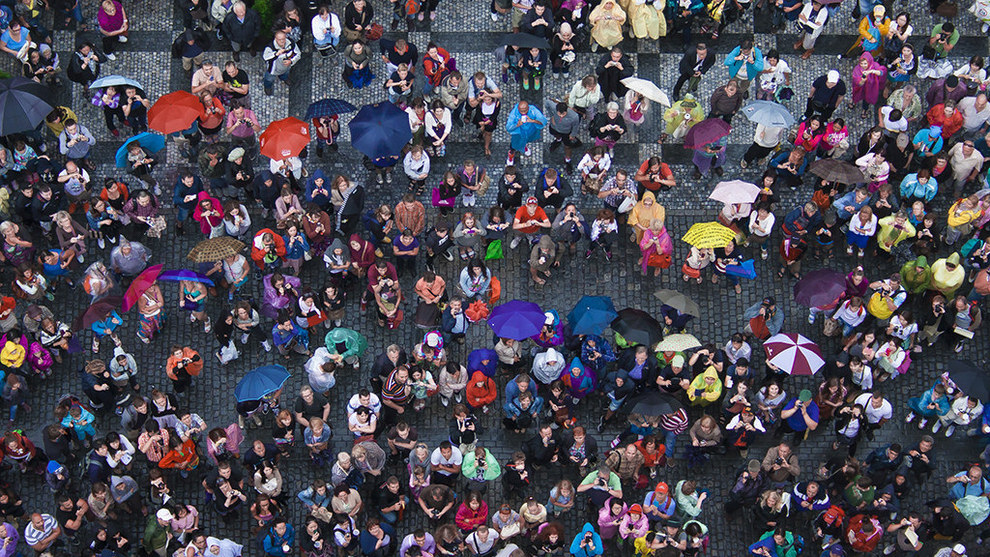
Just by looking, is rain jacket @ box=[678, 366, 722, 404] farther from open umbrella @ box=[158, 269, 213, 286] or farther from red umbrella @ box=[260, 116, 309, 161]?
open umbrella @ box=[158, 269, 213, 286]

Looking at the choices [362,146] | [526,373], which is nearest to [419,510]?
[526,373]

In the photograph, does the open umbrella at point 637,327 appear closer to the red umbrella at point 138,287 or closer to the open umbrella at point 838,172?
the open umbrella at point 838,172

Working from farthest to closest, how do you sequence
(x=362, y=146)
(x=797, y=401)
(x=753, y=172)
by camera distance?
1. (x=753, y=172)
2. (x=362, y=146)
3. (x=797, y=401)

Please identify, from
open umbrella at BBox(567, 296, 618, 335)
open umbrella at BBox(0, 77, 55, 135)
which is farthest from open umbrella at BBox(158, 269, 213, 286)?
open umbrella at BBox(567, 296, 618, 335)

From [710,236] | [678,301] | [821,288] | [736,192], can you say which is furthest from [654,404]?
[736,192]

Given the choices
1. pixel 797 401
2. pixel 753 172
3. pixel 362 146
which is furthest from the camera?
pixel 753 172

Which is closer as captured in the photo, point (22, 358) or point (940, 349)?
point (22, 358)

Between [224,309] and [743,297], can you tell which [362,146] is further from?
[743,297]
